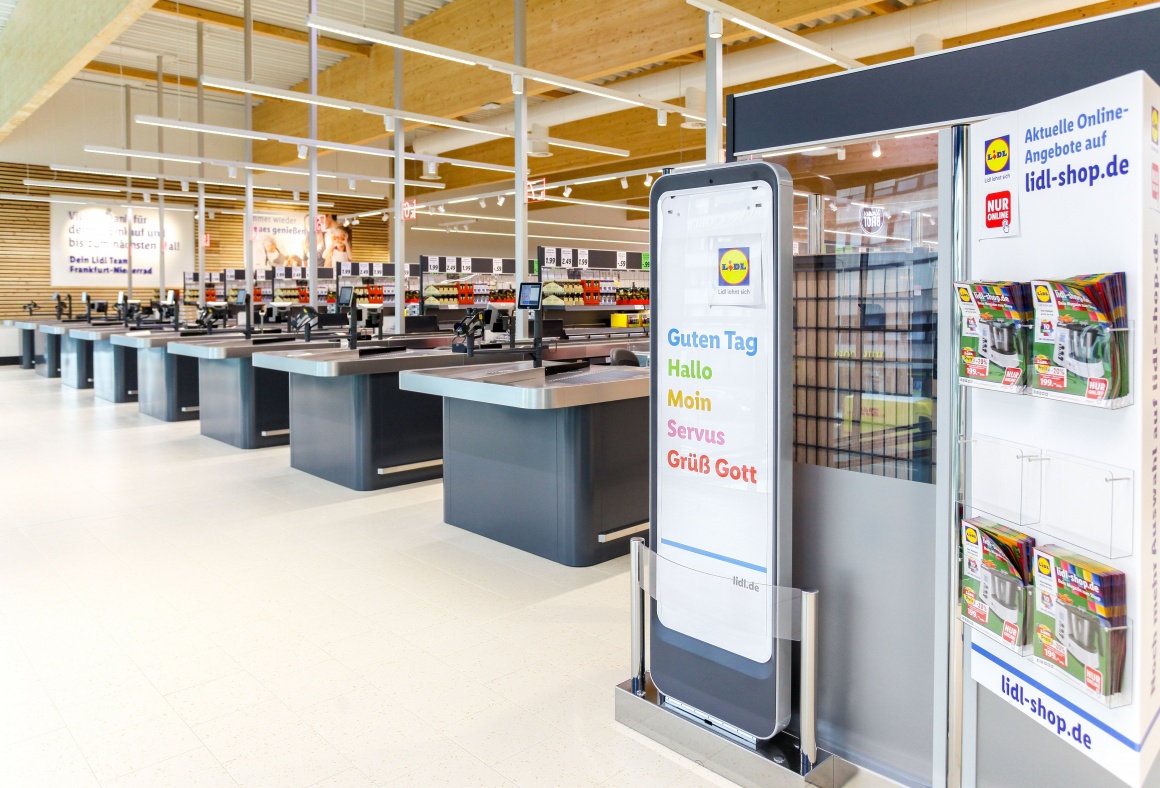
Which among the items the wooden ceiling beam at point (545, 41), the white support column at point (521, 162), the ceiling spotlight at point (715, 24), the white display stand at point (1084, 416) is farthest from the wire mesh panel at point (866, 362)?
the wooden ceiling beam at point (545, 41)

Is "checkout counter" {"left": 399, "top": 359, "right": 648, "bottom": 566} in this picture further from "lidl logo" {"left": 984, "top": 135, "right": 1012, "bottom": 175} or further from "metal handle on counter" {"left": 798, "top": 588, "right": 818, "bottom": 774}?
"lidl logo" {"left": 984, "top": 135, "right": 1012, "bottom": 175}

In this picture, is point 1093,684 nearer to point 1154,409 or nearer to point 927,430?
point 1154,409

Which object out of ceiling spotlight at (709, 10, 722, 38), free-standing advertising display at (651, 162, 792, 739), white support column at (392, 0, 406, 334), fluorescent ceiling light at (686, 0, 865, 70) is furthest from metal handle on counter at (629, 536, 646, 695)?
white support column at (392, 0, 406, 334)

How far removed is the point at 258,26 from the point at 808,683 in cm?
1267

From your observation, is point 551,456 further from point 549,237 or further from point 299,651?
point 549,237

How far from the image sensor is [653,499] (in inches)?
101

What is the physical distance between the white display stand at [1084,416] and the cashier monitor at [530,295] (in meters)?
3.37

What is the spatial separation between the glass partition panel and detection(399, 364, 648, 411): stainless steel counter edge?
5.84ft

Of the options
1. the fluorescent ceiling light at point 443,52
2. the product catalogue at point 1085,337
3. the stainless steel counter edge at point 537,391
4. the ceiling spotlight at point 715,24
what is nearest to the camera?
the product catalogue at point 1085,337

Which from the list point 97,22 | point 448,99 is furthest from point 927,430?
point 448,99

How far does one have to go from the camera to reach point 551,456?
445 cm

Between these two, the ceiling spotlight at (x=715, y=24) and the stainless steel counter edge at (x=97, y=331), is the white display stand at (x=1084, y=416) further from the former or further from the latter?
the stainless steel counter edge at (x=97, y=331)

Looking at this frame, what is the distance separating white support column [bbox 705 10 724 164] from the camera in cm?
634

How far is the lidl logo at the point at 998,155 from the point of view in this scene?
1.80 m
